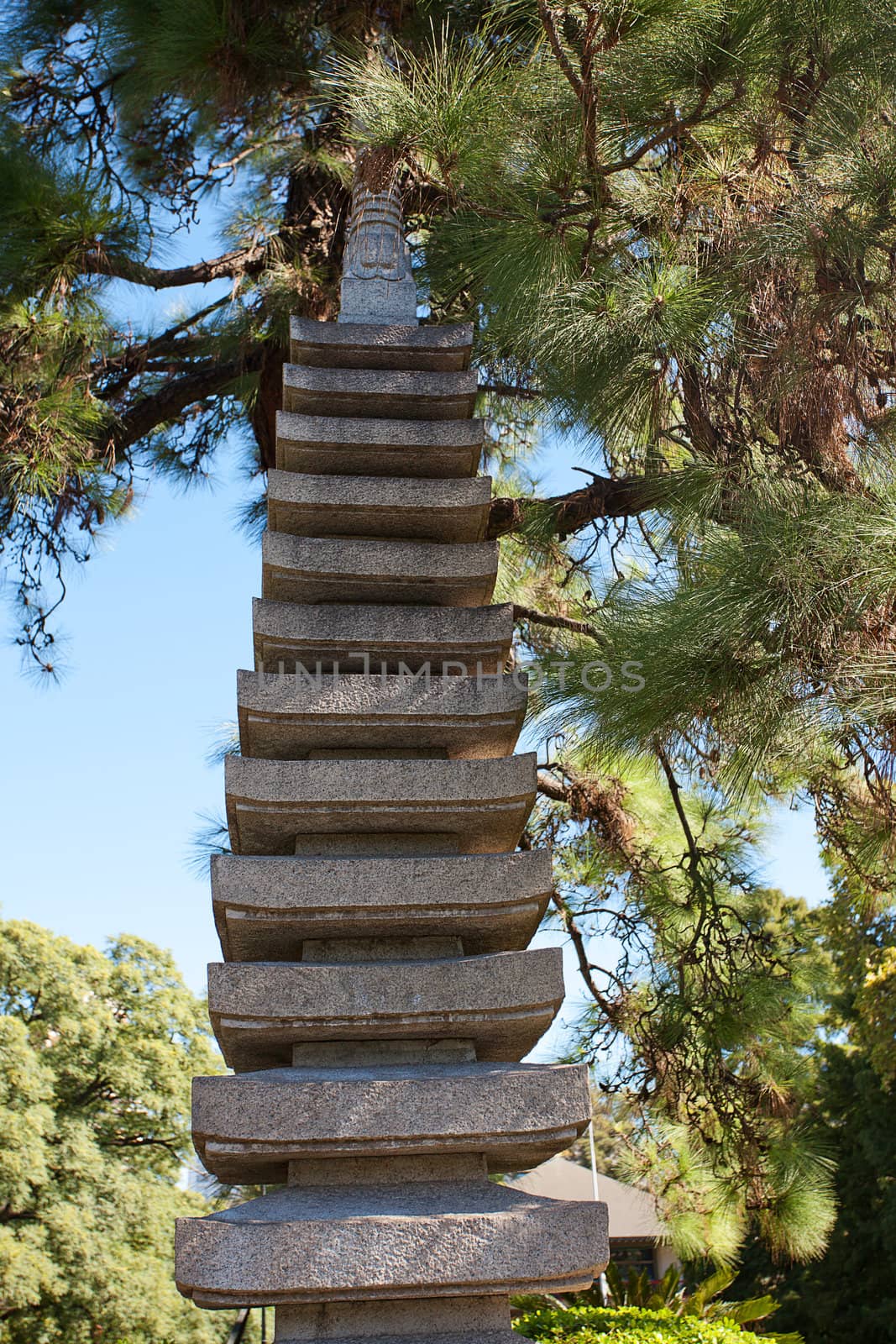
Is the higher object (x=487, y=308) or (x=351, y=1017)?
(x=487, y=308)

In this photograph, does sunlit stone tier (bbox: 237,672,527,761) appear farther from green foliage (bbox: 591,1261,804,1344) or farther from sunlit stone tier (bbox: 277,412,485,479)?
green foliage (bbox: 591,1261,804,1344)

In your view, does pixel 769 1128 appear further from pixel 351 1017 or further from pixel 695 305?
pixel 695 305

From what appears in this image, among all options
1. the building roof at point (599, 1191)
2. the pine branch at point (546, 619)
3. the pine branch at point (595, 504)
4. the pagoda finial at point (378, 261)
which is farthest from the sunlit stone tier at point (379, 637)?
the building roof at point (599, 1191)

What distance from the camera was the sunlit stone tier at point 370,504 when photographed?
319 centimetres

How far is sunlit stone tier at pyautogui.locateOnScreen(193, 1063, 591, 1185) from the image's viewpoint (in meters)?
2.41

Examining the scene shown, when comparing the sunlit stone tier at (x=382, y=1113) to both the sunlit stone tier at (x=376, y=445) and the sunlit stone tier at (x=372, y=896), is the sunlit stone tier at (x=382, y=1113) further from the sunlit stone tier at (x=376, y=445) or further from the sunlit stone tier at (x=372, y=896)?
the sunlit stone tier at (x=376, y=445)

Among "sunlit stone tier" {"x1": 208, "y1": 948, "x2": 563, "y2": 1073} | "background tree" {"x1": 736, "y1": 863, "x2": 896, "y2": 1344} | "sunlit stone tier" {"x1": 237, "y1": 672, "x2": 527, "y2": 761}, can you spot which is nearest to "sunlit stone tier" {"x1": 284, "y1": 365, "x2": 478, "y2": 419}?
"sunlit stone tier" {"x1": 237, "y1": 672, "x2": 527, "y2": 761}

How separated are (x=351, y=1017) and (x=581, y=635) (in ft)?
7.24

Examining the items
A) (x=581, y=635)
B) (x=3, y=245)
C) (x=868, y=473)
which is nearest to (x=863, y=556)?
(x=868, y=473)

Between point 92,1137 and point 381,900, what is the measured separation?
1171 cm

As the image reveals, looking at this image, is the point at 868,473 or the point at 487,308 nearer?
the point at 868,473

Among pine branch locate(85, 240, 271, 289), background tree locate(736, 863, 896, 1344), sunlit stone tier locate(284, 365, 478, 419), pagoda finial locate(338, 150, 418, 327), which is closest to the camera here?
sunlit stone tier locate(284, 365, 478, 419)

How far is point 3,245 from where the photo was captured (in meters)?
3.62

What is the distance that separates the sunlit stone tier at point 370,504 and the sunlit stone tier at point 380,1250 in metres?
1.65
